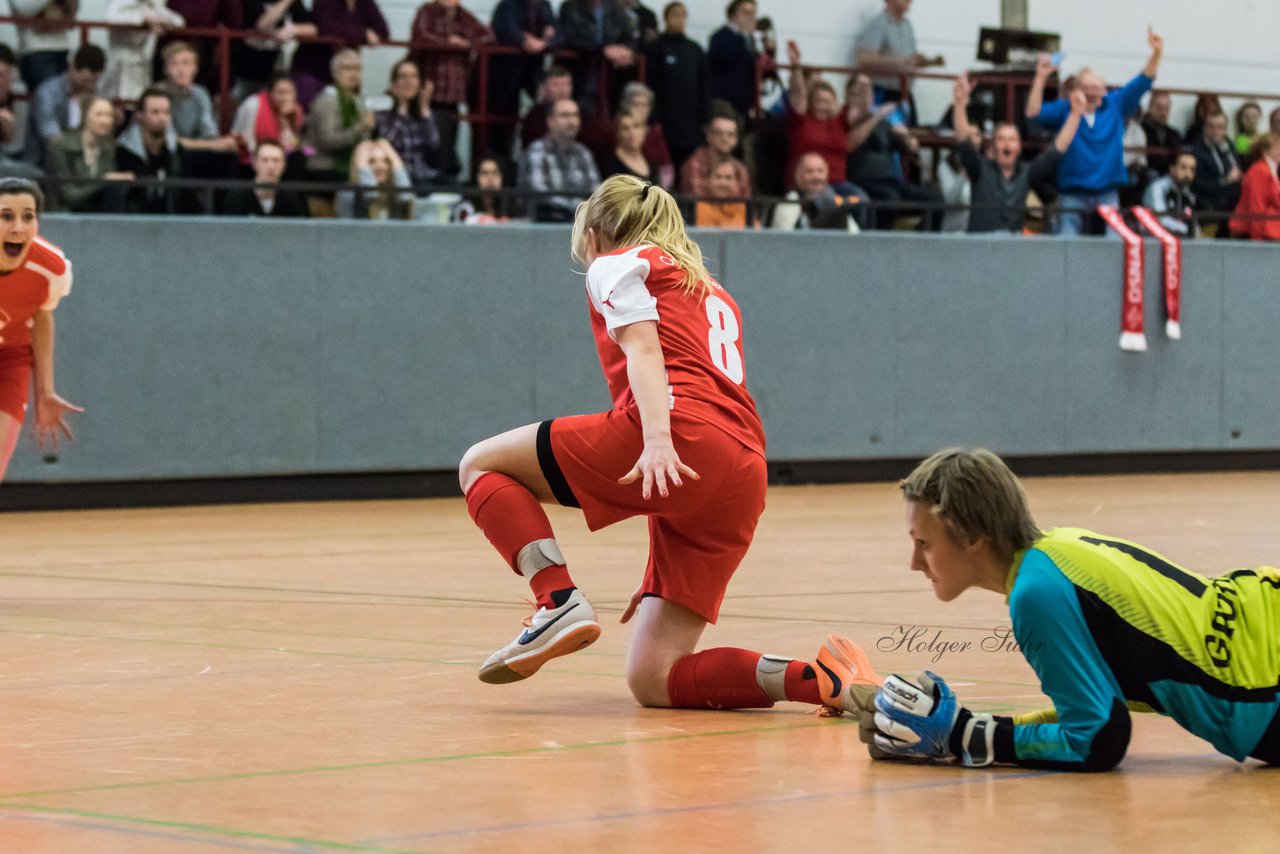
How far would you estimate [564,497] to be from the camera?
5.26 m

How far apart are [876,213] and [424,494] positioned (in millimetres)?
4794

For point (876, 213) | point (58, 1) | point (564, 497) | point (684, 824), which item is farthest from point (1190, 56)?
point (684, 824)

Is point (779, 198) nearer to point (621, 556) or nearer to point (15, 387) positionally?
point (621, 556)

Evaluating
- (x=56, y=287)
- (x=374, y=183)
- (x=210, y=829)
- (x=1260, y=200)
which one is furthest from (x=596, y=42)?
(x=210, y=829)

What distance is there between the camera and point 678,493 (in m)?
5.05

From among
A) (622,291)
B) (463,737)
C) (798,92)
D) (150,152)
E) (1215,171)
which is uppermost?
(798,92)

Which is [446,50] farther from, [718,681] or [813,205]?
[718,681]

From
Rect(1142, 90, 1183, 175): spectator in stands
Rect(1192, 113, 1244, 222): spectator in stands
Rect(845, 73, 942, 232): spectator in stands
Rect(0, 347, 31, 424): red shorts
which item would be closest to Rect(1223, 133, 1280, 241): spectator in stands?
Rect(1192, 113, 1244, 222): spectator in stands

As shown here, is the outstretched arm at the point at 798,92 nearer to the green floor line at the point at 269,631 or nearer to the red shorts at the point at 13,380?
the red shorts at the point at 13,380

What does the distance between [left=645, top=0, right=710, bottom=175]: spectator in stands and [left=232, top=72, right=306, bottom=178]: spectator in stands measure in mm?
3300

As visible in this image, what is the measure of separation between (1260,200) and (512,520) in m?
14.9

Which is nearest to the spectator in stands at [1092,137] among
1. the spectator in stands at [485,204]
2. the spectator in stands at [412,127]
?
the spectator in stands at [485,204]

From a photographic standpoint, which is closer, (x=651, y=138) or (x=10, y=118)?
(x=10, y=118)

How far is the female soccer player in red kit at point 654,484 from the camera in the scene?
16.6 ft
